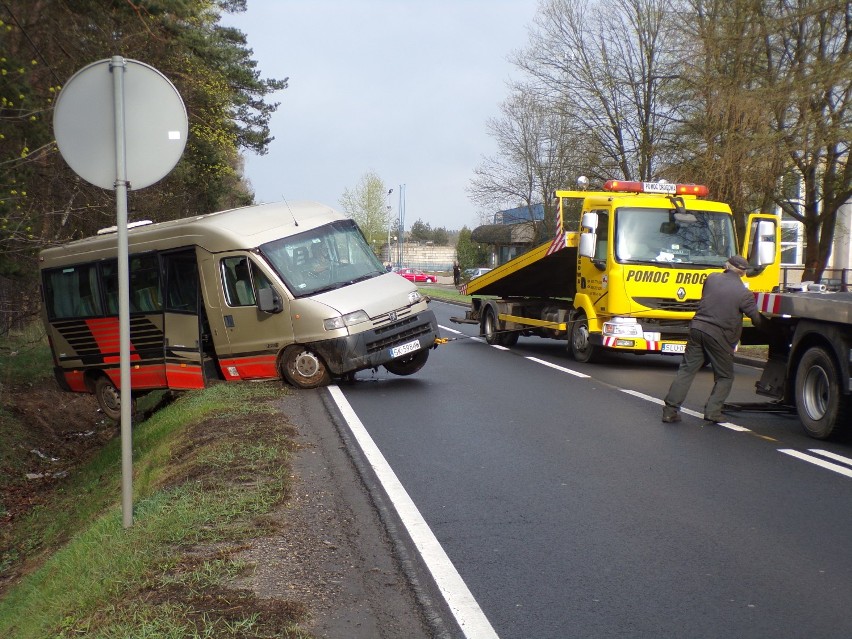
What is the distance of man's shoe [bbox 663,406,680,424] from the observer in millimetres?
9883

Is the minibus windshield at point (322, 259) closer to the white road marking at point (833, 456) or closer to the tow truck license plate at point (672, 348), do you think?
the tow truck license plate at point (672, 348)

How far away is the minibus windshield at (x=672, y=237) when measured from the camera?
600 inches

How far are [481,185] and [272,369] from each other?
35.2m

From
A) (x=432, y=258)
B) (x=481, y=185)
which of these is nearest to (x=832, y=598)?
(x=481, y=185)

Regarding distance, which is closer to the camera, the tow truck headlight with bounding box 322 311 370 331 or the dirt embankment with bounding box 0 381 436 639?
the dirt embankment with bounding box 0 381 436 639

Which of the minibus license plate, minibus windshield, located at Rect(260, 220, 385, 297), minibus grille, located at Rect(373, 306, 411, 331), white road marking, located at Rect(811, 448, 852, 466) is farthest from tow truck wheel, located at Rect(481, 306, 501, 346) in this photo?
white road marking, located at Rect(811, 448, 852, 466)

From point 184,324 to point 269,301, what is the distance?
1.39 metres

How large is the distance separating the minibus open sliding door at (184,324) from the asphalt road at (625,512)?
2598mm

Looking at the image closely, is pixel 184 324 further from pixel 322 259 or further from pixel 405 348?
pixel 405 348

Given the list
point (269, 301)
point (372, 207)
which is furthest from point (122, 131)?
point (372, 207)

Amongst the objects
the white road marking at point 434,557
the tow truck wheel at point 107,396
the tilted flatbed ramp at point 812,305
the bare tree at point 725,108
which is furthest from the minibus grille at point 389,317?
the bare tree at point 725,108

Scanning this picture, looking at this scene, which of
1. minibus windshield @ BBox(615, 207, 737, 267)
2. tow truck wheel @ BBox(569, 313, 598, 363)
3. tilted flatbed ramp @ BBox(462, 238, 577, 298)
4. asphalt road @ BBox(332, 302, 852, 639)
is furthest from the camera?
tilted flatbed ramp @ BBox(462, 238, 577, 298)

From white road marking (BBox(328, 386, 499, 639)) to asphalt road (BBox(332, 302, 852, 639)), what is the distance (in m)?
0.07

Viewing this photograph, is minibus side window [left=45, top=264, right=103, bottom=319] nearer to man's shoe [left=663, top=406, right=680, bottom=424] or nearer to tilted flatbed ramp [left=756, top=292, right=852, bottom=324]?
man's shoe [left=663, top=406, right=680, bottom=424]
